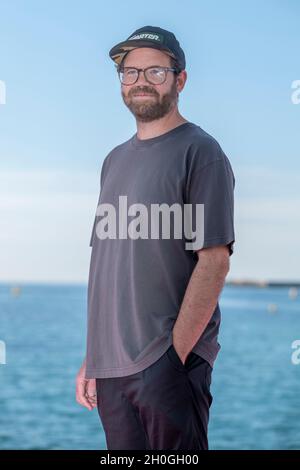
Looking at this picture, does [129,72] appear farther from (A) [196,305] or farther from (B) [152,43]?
(A) [196,305]

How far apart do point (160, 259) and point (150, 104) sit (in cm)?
46

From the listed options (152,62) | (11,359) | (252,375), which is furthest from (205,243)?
(11,359)

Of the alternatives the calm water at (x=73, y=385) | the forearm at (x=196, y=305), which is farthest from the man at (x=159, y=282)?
the calm water at (x=73, y=385)

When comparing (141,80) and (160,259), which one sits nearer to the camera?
(160,259)

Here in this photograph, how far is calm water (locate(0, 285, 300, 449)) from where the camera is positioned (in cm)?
2045

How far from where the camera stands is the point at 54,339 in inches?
1740

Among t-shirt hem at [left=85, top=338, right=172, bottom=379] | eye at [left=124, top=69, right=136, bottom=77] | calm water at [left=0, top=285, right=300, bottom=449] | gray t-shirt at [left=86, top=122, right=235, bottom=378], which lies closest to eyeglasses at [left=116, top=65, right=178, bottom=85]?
eye at [left=124, top=69, right=136, bottom=77]

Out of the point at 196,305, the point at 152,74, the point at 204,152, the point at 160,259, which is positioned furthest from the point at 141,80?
the point at 196,305

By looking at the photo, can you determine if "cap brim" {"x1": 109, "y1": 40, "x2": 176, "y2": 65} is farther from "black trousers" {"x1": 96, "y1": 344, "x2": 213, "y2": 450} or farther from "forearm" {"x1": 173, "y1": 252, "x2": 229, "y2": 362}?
"black trousers" {"x1": 96, "y1": 344, "x2": 213, "y2": 450}

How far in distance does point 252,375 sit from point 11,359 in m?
10.4

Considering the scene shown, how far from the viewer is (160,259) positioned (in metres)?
2.47

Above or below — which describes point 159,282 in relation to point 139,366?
above

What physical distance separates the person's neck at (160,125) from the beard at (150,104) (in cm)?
1

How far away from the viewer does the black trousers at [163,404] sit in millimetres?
2430
